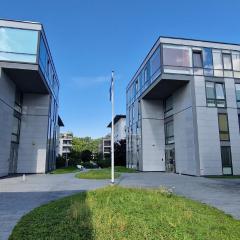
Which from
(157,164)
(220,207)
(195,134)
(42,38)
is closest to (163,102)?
(157,164)

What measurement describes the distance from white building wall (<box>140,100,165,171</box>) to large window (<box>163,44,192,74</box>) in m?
9.23

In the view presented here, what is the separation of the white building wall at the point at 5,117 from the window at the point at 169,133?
19.0 m

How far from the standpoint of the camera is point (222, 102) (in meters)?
26.4

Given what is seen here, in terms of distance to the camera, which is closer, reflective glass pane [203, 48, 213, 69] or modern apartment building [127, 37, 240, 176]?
modern apartment building [127, 37, 240, 176]

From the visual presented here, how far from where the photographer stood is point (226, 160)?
82.4ft

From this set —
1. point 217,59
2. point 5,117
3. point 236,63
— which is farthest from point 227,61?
point 5,117

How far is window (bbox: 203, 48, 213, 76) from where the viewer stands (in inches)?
1053

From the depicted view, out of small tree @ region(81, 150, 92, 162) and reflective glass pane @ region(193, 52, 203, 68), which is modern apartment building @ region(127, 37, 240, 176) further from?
small tree @ region(81, 150, 92, 162)

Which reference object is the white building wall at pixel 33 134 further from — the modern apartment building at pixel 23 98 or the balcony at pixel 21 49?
the balcony at pixel 21 49

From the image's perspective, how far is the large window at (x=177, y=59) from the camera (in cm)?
2653

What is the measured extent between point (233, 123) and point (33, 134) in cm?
2249

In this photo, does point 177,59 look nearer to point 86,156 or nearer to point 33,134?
point 33,134

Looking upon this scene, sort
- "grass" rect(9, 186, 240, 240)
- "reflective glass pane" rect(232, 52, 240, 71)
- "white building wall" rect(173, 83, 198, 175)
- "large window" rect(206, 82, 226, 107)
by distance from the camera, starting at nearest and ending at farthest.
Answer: "grass" rect(9, 186, 240, 240)
"white building wall" rect(173, 83, 198, 175)
"large window" rect(206, 82, 226, 107)
"reflective glass pane" rect(232, 52, 240, 71)

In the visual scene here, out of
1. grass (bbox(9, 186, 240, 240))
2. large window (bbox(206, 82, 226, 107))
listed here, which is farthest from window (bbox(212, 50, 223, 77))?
grass (bbox(9, 186, 240, 240))
